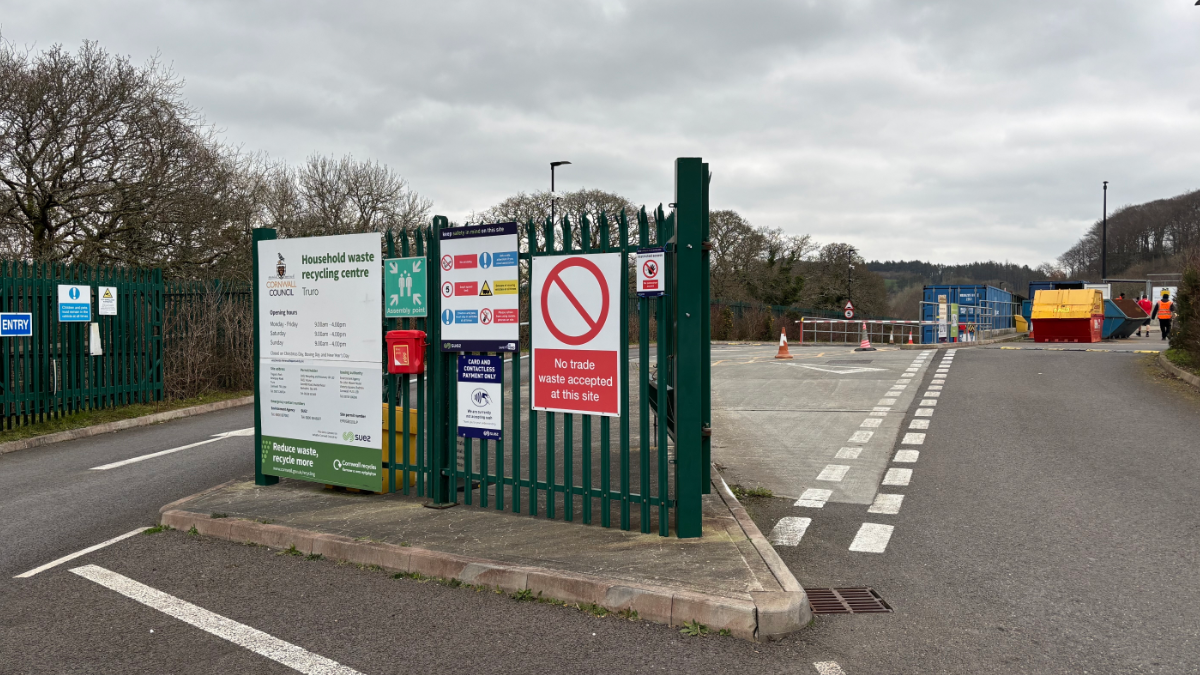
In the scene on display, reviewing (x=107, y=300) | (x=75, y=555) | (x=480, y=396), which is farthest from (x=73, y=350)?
(x=480, y=396)

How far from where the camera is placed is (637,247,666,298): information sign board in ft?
17.9

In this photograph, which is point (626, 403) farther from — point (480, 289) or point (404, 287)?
point (404, 287)

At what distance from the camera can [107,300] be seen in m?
14.0

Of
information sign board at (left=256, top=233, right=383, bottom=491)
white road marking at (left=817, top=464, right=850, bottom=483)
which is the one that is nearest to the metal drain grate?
white road marking at (left=817, top=464, right=850, bottom=483)

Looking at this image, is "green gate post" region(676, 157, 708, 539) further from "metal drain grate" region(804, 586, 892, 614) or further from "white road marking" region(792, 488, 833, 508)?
"white road marking" region(792, 488, 833, 508)

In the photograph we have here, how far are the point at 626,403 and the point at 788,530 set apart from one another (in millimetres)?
1682

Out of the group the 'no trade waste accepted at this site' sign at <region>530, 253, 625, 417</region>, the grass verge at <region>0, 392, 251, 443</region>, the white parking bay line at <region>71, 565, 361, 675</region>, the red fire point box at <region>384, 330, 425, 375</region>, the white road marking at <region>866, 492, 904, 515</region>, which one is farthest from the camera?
the grass verge at <region>0, 392, 251, 443</region>

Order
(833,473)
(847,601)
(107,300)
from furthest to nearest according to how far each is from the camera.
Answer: (107,300) < (833,473) < (847,601)

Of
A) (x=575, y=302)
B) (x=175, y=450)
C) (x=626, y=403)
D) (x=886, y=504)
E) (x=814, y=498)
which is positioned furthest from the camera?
(x=175, y=450)

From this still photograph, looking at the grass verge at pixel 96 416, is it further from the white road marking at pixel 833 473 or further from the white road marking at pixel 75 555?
the white road marking at pixel 833 473

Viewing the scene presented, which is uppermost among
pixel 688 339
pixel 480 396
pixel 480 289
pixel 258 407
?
pixel 480 289

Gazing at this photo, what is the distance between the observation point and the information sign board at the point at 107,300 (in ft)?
45.5

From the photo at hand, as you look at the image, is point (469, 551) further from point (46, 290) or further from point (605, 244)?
point (46, 290)

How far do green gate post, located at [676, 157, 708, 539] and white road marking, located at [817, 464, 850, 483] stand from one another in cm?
295
